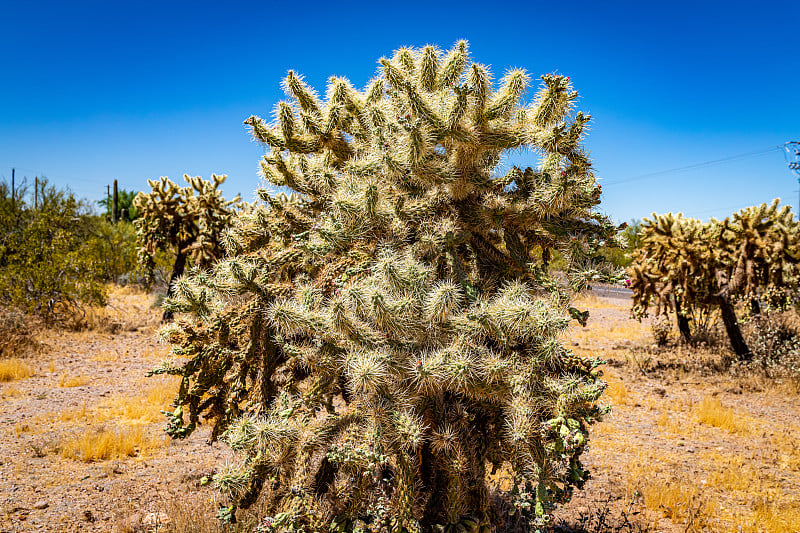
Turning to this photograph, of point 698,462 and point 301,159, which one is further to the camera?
point 698,462

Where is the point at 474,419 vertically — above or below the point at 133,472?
above

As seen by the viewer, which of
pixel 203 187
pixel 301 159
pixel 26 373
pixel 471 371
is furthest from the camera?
pixel 203 187

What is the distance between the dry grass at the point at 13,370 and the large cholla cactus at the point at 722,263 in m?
11.6

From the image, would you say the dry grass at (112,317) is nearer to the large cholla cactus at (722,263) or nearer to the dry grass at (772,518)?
the large cholla cactus at (722,263)

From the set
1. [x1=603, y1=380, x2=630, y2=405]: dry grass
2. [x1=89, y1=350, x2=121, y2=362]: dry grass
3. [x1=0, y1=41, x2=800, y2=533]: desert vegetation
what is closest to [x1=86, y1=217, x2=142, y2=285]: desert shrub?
[x1=89, y1=350, x2=121, y2=362]: dry grass

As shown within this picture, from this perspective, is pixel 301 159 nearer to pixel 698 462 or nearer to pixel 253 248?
pixel 253 248

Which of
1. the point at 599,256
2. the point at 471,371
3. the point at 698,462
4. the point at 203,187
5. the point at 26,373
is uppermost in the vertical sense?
the point at 203,187

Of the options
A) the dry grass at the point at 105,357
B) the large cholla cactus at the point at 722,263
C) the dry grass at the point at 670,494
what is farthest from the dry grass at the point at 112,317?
the large cholla cactus at the point at 722,263

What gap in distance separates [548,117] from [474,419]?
1766mm

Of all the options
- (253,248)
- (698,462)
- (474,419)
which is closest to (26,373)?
(253,248)

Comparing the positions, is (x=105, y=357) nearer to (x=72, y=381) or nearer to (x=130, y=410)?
(x=72, y=381)

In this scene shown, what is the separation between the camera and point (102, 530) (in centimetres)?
395

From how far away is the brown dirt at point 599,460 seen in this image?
169 inches

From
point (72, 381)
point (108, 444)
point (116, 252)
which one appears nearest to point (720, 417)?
point (108, 444)
